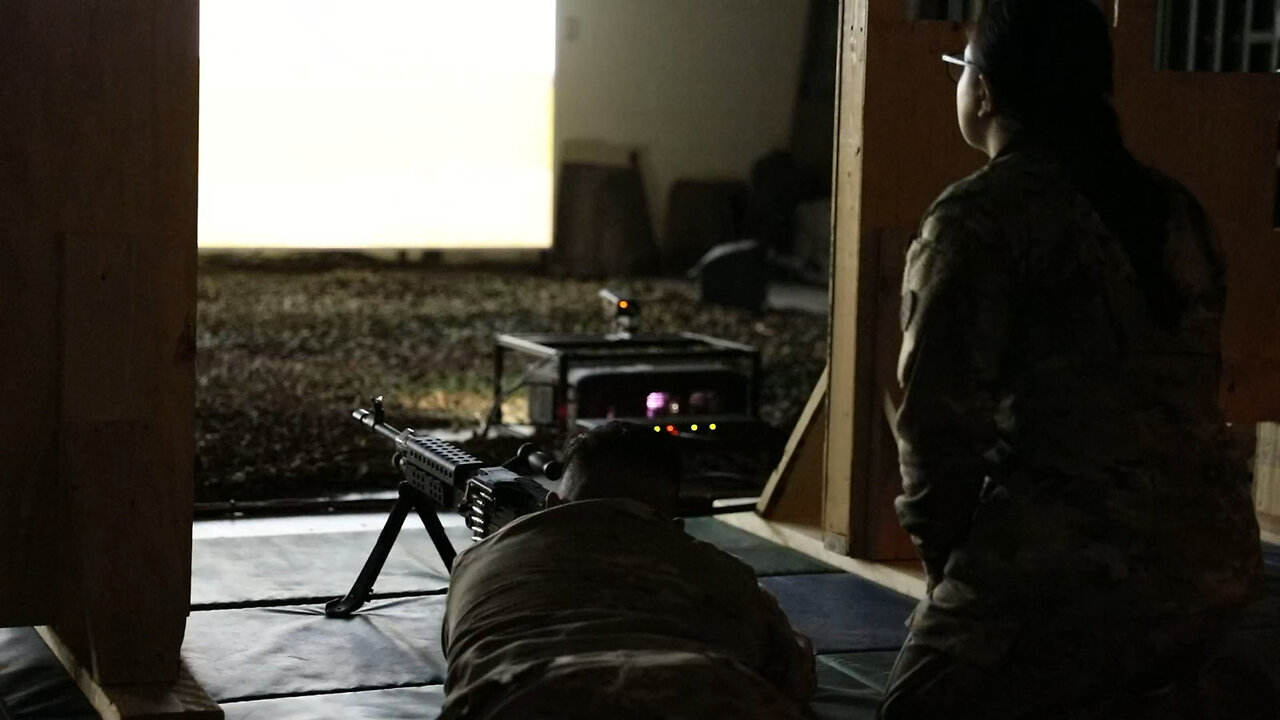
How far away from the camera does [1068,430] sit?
83.7 inches

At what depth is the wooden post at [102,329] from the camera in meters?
2.93

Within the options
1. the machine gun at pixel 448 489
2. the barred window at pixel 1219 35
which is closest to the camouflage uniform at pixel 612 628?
the machine gun at pixel 448 489

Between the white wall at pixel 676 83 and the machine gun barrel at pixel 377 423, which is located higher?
the white wall at pixel 676 83

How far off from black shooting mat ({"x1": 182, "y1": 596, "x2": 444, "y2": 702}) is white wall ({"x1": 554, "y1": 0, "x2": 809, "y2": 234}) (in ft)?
34.2

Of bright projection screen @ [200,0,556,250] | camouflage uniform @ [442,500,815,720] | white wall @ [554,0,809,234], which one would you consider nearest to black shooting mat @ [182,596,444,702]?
camouflage uniform @ [442,500,815,720]

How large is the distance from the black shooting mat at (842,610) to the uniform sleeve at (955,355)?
1415 millimetres

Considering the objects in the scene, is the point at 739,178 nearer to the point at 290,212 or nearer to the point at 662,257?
the point at 662,257

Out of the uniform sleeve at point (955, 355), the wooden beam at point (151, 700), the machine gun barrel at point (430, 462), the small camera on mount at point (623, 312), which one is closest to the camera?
Answer: the uniform sleeve at point (955, 355)

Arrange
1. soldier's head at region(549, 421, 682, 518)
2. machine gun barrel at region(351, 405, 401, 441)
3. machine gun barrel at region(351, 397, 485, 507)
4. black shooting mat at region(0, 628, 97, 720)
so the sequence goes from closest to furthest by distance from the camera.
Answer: soldier's head at region(549, 421, 682, 518)
black shooting mat at region(0, 628, 97, 720)
machine gun barrel at region(351, 397, 485, 507)
machine gun barrel at region(351, 405, 401, 441)

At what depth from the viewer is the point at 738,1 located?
14.5 metres

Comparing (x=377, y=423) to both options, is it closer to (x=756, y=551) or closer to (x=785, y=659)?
(x=756, y=551)

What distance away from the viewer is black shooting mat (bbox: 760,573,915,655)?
11.7 feet

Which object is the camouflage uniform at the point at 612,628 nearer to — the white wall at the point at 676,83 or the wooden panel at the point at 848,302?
the wooden panel at the point at 848,302

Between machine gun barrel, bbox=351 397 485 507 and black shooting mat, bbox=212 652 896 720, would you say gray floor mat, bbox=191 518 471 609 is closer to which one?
machine gun barrel, bbox=351 397 485 507
